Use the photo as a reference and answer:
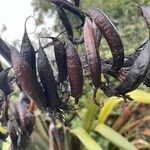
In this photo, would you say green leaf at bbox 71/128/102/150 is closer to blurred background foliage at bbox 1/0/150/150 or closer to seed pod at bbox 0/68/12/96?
blurred background foliage at bbox 1/0/150/150

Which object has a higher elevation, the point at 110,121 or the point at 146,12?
the point at 146,12

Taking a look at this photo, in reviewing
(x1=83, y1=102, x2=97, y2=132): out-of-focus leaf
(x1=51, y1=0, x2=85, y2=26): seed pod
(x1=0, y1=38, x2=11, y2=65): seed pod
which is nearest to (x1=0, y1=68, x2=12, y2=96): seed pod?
(x1=0, y1=38, x2=11, y2=65): seed pod

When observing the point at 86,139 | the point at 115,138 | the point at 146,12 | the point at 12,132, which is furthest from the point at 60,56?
the point at 115,138

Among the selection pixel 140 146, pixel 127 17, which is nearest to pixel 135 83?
pixel 140 146

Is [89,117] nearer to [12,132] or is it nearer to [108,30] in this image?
[12,132]

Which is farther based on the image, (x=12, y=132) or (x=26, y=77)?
(x=12, y=132)

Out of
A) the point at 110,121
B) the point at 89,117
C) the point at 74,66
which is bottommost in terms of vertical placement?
the point at 110,121

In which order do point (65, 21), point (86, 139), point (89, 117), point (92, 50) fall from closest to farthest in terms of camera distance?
point (92, 50) < point (65, 21) < point (86, 139) < point (89, 117)
